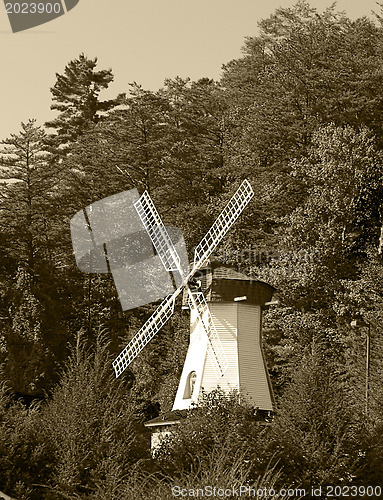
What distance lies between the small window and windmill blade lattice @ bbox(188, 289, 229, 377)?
139cm

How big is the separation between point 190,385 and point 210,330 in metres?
2.35

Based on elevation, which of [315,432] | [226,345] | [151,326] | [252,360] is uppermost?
[151,326]

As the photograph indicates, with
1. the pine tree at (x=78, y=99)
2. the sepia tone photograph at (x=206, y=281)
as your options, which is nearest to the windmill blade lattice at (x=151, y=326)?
the sepia tone photograph at (x=206, y=281)

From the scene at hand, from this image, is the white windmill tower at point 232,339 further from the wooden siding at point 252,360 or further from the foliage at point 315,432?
the foliage at point 315,432

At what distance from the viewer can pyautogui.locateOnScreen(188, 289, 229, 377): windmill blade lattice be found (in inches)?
1789

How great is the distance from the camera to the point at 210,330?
4591 centimetres

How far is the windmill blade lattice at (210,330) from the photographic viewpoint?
45438 millimetres

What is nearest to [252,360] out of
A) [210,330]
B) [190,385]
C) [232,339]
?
[232,339]

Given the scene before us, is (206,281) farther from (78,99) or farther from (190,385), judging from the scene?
(78,99)

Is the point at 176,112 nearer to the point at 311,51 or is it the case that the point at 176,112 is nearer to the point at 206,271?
the point at 311,51

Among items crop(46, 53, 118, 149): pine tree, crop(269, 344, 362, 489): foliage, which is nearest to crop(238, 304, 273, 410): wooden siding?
crop(269, 344, 362, 489): foliage

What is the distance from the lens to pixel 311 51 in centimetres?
6719

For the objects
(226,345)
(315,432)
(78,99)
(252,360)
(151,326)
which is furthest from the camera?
(78,99)

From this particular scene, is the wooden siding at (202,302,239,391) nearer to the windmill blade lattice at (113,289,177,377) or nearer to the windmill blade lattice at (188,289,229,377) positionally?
the windmill blade lattice at (188,289,229,377)
